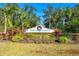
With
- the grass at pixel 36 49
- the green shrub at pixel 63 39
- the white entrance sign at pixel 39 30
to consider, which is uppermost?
the white entrance sign at pixel 39 30

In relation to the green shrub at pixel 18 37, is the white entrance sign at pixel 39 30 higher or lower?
higher

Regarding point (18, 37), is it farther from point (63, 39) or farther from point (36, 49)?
point (63, 39)

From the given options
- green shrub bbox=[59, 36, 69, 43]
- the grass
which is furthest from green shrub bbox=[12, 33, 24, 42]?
green shrub bbox=[59, 36, 69, 43]

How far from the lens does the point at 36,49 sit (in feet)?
8.17

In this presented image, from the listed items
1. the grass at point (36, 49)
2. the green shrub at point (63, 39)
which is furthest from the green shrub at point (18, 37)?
the green shrub at point (63, 39)

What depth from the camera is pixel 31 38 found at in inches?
99.3

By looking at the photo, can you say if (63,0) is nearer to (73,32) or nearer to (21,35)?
(73,32)

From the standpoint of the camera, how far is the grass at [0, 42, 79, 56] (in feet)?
8.09

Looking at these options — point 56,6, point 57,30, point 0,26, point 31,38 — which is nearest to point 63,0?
point 56,6

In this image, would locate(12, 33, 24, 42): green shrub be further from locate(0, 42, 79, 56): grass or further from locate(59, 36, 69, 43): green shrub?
locate(59, 36, 69, 43): green shrub

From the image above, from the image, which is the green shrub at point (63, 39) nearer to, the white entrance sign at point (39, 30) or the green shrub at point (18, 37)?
the white entrance sign at point (39, 30)

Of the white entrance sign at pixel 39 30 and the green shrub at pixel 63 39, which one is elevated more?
the white entrance sign at pixel 39 30

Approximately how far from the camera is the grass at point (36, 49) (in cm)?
246

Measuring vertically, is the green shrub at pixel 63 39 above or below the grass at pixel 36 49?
above
